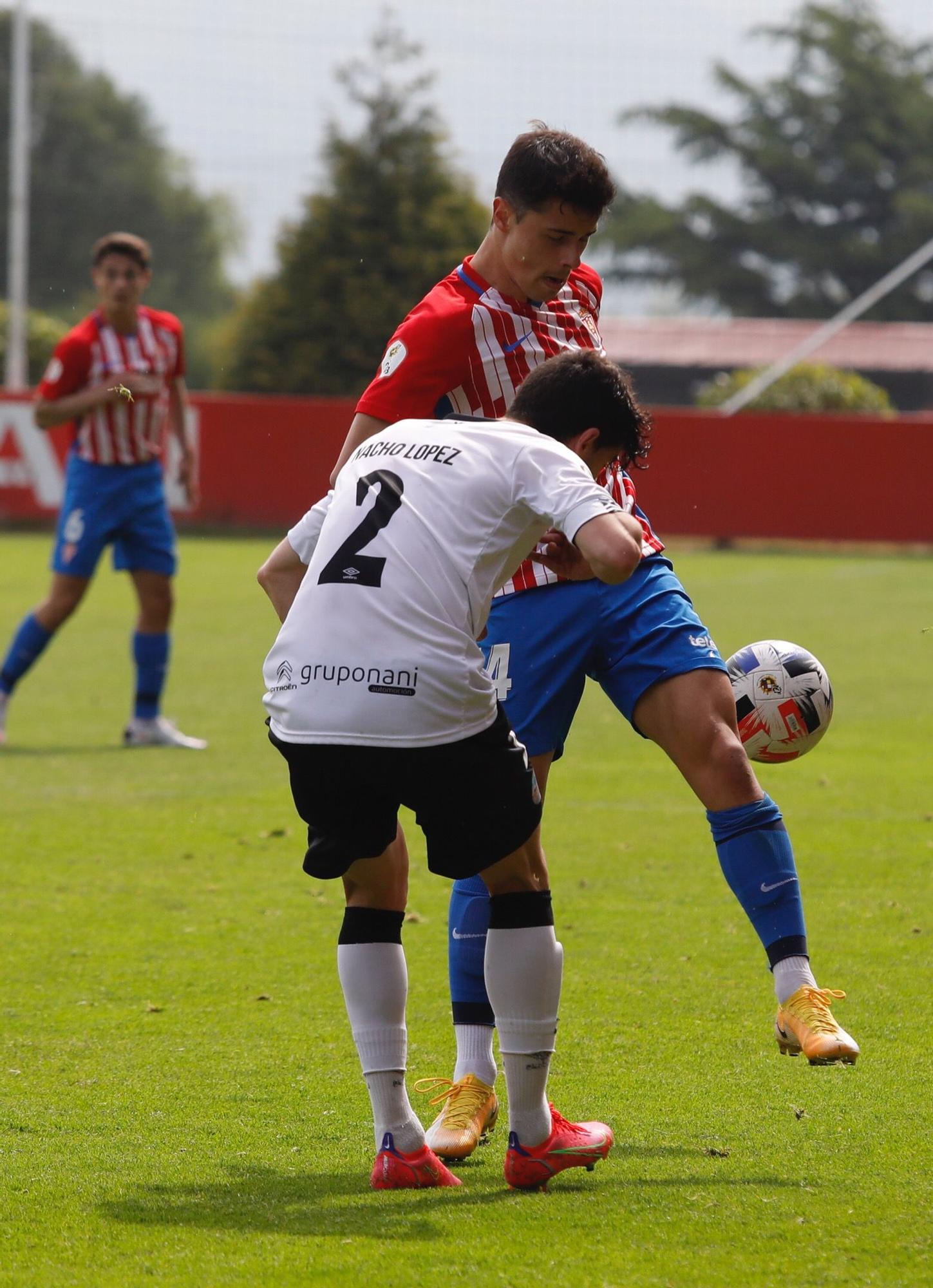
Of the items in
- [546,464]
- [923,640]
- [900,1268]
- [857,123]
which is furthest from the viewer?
[857,123]

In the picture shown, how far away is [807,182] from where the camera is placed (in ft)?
181

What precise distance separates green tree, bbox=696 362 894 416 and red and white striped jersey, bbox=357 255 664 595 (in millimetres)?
24789

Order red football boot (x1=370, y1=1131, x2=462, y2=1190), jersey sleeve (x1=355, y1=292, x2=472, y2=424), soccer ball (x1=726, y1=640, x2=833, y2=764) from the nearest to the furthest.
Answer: red football boot (x1=370, y1=1131, x2=462, y2=1190), jersey sleeve (x1=355, y1=292, x2=472, y2=424), soccer ball (x1=726, y1=640, x2=833, y2=764)

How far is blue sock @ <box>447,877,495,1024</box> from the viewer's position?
387cm

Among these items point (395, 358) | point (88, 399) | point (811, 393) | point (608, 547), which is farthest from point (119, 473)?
point (811, 393)

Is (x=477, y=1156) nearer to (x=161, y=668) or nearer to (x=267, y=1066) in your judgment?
(x=267, y=1066)

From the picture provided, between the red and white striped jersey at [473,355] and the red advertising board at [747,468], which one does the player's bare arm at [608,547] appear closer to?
the red and white striped jersey at [473,355]

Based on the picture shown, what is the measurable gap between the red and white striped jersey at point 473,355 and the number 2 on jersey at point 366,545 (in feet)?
1.74

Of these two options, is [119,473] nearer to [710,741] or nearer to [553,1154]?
[710,741]

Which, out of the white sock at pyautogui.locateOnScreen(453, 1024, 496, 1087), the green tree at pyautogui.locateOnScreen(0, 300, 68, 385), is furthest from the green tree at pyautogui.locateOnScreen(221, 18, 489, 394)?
the white sock at pyautogui.locateOnScreen(453, 1024, 496, 1087)

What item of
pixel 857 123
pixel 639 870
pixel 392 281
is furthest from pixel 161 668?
pixel 857 123

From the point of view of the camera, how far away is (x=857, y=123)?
54.8 meters

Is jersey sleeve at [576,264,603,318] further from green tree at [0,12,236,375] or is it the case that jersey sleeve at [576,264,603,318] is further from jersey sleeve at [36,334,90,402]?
green tree at [0,12,236,375]

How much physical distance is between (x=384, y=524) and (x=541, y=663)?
72 centimetres
